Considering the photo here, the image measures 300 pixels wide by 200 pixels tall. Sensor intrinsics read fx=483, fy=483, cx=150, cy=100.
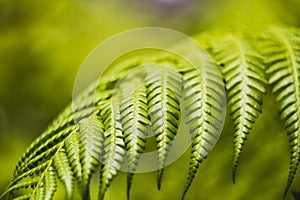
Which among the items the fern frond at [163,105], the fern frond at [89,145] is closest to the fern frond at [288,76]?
the fern frond at [163,105]

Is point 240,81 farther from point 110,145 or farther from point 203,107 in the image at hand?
point 110,145

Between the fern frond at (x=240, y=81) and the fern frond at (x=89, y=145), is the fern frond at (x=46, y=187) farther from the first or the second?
the fern frond at (x=240, y=81)

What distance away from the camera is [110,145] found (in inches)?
28.8

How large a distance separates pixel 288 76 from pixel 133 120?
0.87 feet

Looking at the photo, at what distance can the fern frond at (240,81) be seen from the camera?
724 mm

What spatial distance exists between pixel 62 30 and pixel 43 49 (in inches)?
4.0

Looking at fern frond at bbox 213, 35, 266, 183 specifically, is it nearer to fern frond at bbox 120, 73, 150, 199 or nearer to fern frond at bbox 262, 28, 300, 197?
fern frond at bbox 262, 28, 300, 197

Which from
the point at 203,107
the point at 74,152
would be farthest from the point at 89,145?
the point at 203,107

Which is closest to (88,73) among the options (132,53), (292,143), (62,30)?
(132,53)

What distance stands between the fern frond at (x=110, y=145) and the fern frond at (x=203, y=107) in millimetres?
107

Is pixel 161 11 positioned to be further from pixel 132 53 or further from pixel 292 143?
pixel 292 143

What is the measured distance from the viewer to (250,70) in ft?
2.64

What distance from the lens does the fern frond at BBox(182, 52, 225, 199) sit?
711 mm

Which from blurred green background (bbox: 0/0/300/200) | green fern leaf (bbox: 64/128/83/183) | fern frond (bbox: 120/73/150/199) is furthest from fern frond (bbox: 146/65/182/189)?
blurred green background (bbox: 0/0/300/200)
